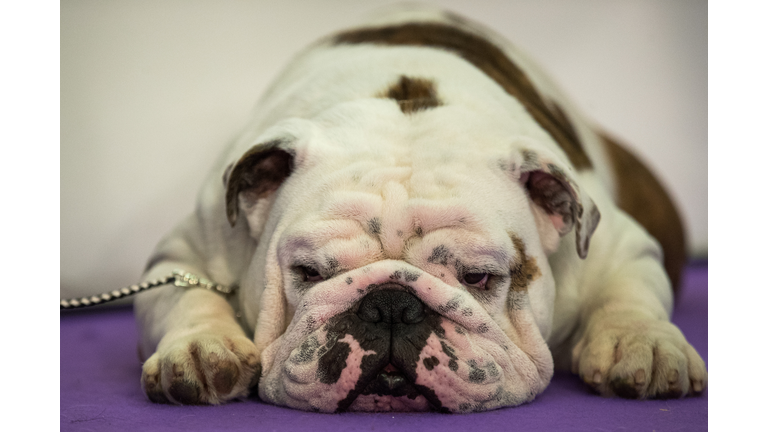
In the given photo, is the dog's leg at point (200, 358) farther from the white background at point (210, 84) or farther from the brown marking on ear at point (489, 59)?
the brown marking on ear at point (489, 59)

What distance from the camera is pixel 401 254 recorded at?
5.82 ft

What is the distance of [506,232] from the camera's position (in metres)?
1.83

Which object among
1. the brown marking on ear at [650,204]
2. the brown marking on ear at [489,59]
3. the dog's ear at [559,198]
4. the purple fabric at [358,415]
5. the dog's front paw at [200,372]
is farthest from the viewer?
the brown marking on ear at [650,204]

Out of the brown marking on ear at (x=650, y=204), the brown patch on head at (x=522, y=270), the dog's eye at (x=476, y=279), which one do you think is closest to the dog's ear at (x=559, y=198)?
the brown patch on head at (x=522, y=270)

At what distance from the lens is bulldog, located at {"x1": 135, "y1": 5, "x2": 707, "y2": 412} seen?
1.67 meters

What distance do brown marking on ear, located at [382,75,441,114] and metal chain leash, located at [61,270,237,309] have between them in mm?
712

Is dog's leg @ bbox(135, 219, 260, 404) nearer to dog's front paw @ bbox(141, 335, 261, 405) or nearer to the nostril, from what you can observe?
dog's front paw @ bbox(141, 335, 261, 405)

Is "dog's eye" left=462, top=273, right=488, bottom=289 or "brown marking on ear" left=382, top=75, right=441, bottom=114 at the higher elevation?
"brown marking on ear" left=382, top=75, right=441, bottom=114

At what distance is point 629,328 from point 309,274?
853 millimetres

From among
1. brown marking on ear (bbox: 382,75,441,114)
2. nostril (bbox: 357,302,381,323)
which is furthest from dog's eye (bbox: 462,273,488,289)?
brown marking on ear (bbox: 382,75,441,114)

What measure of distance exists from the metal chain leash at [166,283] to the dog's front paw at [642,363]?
1.02 metres

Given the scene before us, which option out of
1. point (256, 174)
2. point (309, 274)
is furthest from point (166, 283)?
point (309, 274)

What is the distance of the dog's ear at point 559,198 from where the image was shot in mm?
1915

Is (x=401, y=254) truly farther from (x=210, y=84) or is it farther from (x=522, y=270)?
(x=210, y=84)
